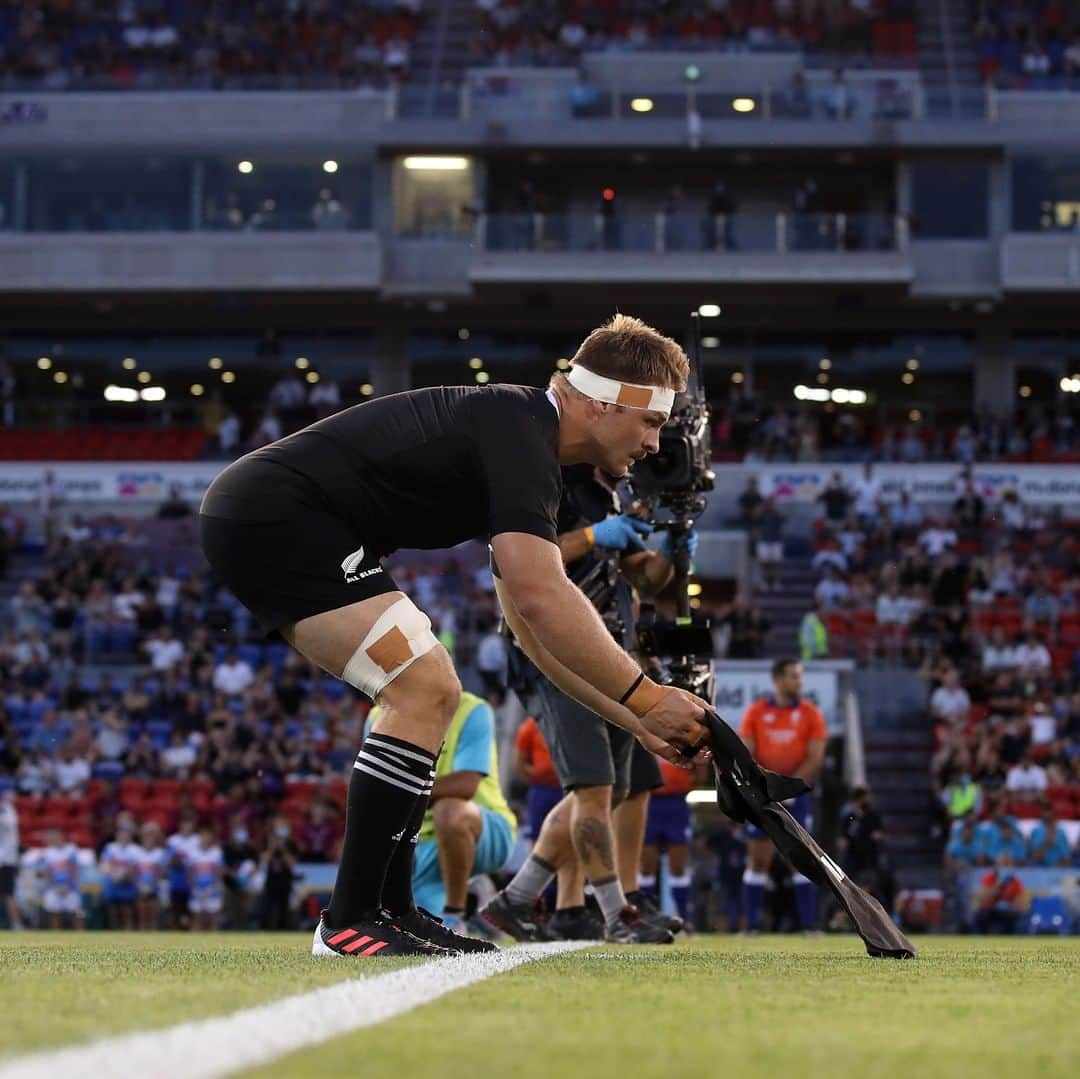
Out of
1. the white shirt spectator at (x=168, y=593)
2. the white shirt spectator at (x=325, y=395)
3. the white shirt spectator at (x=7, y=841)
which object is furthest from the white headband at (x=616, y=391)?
the white shirt spectator at (x=325, y=395)

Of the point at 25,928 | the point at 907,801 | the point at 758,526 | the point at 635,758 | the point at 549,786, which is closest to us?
the point at 635,758

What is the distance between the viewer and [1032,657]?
25.4 meters

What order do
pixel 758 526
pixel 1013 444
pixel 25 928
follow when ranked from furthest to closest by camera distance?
pixel 1013 444, pixel 758 526, pixel 25 928

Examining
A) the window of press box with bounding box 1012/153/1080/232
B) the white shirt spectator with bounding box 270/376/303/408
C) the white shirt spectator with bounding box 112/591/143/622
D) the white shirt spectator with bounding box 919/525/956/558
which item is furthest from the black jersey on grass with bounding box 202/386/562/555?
the window of press box with bounding box 1012/153/1080/232

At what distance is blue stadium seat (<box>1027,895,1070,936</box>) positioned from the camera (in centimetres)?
1850

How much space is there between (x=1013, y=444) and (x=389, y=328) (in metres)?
12.0

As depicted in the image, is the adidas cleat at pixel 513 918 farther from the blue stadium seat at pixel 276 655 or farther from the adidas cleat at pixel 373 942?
the blue stadium seat at pixel 276 655

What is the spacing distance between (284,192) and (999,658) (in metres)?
17.2

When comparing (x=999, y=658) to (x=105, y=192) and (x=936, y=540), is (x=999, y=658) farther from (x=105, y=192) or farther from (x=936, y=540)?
(x=105, y=192)

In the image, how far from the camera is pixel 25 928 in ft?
64.8

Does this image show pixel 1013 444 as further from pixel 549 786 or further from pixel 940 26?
pixel 549 786

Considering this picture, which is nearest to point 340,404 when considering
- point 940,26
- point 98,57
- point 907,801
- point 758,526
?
point 98,57

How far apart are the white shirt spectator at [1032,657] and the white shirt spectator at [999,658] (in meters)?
0.06

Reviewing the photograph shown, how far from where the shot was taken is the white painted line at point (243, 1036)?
305 centimetres
